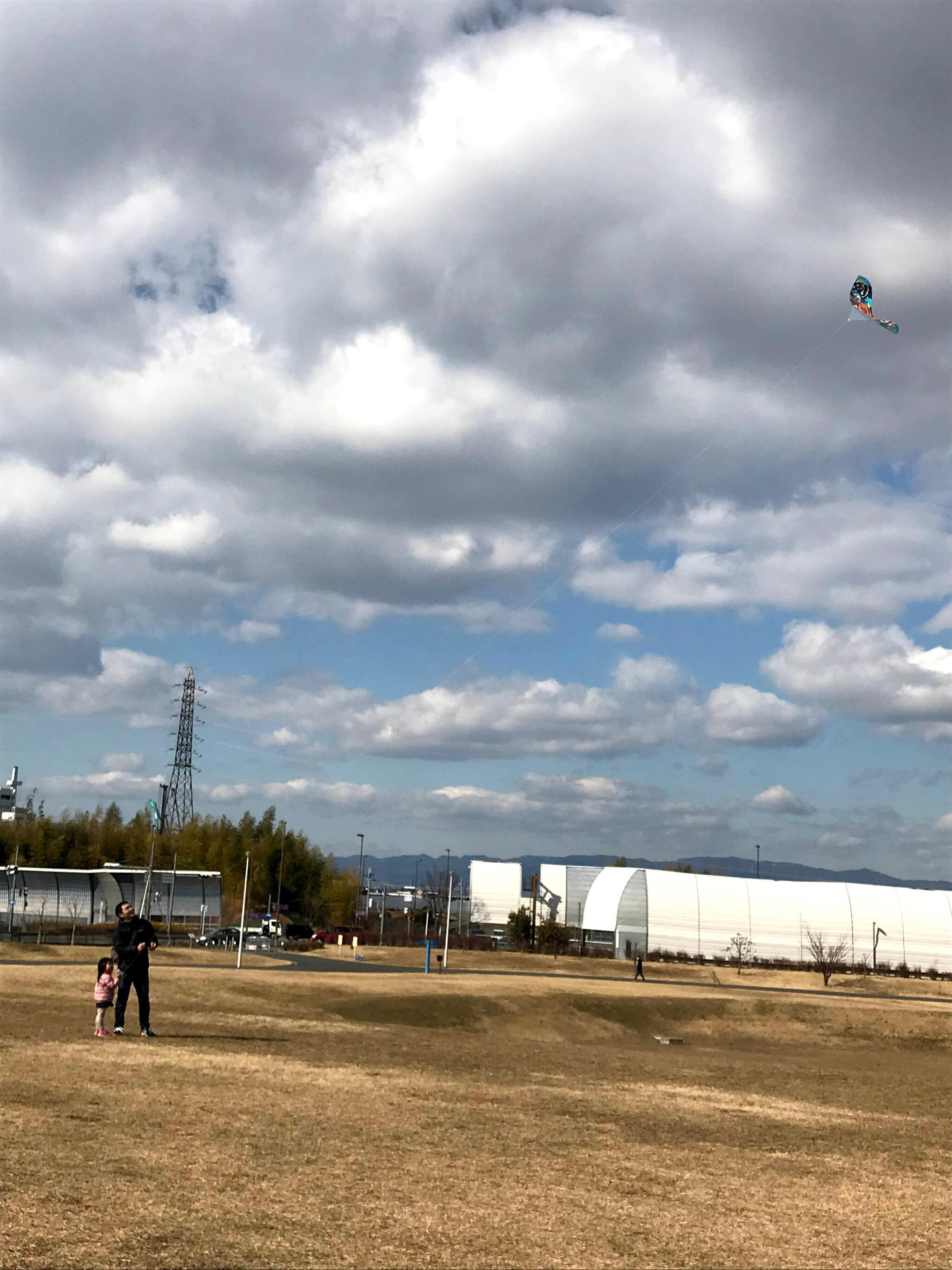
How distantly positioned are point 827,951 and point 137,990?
3712 inches

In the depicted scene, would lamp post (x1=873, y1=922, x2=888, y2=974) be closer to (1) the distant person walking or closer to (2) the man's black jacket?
(1) the distant person walking

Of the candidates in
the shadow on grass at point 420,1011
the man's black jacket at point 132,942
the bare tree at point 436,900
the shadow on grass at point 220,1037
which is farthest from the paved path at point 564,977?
the bare tree at point 436,900

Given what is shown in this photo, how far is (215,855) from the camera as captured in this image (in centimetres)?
14438

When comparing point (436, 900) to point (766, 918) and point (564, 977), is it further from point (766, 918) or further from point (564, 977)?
point (564, 977)

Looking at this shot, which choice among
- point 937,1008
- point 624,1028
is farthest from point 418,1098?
point 937,1008

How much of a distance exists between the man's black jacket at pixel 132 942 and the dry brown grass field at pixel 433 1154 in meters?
1.43

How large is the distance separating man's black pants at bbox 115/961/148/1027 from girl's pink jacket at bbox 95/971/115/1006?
0.46ft

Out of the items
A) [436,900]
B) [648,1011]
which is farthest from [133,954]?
[436,900]

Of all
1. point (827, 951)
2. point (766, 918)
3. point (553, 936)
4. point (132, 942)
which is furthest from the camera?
point (766, 918)

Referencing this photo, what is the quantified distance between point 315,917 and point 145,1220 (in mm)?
133760

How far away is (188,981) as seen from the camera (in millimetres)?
37406

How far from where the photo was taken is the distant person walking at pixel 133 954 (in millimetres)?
20016

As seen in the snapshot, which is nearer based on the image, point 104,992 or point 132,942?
point 132,942

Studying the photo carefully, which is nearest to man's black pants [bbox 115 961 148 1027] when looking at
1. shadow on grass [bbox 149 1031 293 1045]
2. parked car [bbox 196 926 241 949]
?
shadow on grass [bbox 149 1031 293 1045]
